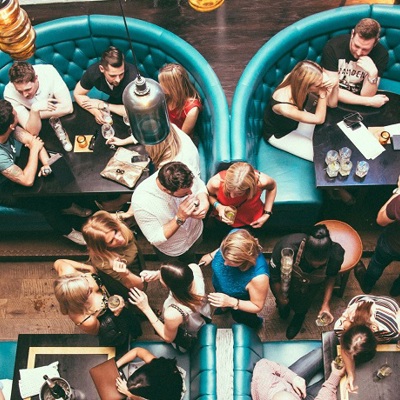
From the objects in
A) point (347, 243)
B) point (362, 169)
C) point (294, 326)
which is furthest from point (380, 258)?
point (294, 326)

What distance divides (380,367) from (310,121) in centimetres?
180

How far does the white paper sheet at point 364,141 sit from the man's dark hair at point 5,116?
2.39 m

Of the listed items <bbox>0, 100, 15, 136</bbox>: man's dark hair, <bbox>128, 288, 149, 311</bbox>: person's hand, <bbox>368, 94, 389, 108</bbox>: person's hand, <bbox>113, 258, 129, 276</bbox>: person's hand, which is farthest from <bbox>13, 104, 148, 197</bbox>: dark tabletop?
Result: <bbox>368, 94, 389, 108</bbox>: person's hand

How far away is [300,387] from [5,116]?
2.63m

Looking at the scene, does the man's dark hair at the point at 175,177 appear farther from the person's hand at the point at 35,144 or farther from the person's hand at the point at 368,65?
the person's hand at the point at 368,65

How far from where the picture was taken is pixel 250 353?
3098 millimetres

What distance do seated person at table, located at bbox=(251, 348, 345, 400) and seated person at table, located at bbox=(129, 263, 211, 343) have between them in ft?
1.50

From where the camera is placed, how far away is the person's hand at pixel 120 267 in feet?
10.6

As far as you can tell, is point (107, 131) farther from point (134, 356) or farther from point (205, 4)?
point (134, 356)

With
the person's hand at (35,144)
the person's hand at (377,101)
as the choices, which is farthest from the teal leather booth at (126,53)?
the person's hand at (377,101)

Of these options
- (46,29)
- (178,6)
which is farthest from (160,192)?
(178,6)

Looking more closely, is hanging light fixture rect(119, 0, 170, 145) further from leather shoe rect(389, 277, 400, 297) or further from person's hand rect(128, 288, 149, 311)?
leather shoe rect(389, 277, 400, 297)

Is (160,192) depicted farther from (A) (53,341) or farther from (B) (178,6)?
(B) (178,6)

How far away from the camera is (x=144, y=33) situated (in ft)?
14.3
